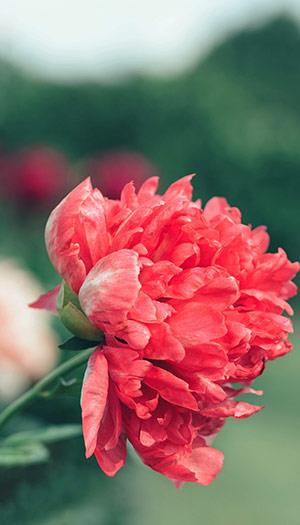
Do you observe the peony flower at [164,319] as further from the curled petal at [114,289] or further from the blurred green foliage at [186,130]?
the blurred green foliage at [186,130]

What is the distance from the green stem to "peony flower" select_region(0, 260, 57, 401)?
69 cm

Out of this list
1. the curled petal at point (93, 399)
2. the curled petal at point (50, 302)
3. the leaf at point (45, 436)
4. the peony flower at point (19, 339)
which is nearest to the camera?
the curled petal at point (93, 399)

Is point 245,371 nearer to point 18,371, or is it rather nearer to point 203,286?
point 203,286

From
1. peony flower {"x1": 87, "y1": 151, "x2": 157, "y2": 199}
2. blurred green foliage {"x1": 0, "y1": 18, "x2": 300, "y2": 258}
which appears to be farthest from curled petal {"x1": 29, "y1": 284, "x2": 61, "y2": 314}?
blurred green foliage {"x1": 0, "y1": 18, "x2": 300, "y2": 258}

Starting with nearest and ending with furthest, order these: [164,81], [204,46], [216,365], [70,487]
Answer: [216,365], [70,487], [164,81], [204,46]

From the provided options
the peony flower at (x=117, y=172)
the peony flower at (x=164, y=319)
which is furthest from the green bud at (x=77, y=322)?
the peony flower at (x=117, y=172)

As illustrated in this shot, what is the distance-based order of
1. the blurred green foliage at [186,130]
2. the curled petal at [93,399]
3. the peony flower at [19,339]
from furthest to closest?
the blurred green foliage at [186,130] → the peony flower at [19,339] → the curled petal at [93,399]

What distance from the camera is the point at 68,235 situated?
69 centimetres

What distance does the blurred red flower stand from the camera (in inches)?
122

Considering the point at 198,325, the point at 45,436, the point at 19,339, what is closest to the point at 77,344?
the point at 198,325

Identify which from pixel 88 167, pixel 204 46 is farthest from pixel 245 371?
pixel 204 46

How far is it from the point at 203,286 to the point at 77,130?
25.3 ft

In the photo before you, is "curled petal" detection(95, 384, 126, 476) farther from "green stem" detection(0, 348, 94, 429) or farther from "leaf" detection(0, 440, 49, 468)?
"leaf" detection(0, 440, 49, 468)

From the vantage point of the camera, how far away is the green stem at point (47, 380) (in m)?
0.68
